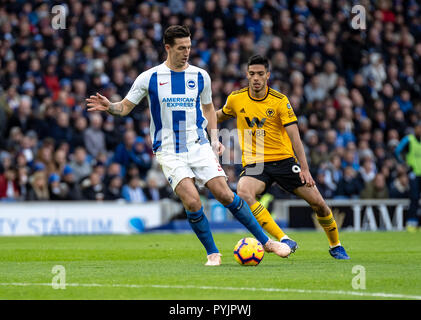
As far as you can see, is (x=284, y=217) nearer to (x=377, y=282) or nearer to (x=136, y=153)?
(x=136, y=153)

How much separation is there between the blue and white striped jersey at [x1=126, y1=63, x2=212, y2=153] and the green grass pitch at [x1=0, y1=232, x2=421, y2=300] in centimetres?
133

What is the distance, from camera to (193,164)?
867 centimetres

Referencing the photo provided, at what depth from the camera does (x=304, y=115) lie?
2172cm

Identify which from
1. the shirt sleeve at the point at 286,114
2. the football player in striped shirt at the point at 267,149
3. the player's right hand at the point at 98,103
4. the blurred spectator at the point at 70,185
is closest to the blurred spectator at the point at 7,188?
the blurred spectator at the point at 70,185

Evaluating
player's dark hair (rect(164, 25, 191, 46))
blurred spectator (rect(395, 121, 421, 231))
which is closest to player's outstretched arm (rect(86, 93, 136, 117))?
player's dark hair (rect(164, 25, 191, 46))

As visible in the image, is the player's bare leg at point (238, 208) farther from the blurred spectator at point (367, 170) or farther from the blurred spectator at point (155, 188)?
the blurred spectator at point (367, 170)

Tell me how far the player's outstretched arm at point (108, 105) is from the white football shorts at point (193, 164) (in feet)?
1.99

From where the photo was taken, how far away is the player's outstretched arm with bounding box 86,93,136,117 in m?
8.45

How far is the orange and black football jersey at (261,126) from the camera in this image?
33.6 ft

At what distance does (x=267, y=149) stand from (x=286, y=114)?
53 centimetres

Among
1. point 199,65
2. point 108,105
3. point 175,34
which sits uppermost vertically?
point 199,65

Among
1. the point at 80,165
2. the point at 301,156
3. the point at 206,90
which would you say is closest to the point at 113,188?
the point at 80,165

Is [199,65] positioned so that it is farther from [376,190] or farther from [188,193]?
[188,193]
